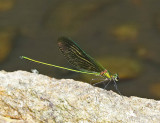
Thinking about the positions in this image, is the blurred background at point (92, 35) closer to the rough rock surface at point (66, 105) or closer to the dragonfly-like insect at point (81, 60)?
the dragonfly-like insect at point (81, 60)

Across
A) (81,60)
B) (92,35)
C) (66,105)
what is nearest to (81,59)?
(81,60)

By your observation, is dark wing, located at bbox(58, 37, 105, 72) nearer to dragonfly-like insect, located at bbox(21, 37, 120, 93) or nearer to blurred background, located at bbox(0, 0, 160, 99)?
dragonfly-like insect, located at bbox(21, 37, 120, 93)

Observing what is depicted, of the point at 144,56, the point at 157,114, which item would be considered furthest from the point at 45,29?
the point at 157,114

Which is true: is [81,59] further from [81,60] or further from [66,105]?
A: [66,105]

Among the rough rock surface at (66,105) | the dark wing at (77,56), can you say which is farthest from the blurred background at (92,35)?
the rough rock surface at (66,105)

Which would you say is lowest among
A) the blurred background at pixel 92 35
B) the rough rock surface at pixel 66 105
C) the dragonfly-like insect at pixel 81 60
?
the rough rock surface at pixel 66 105
